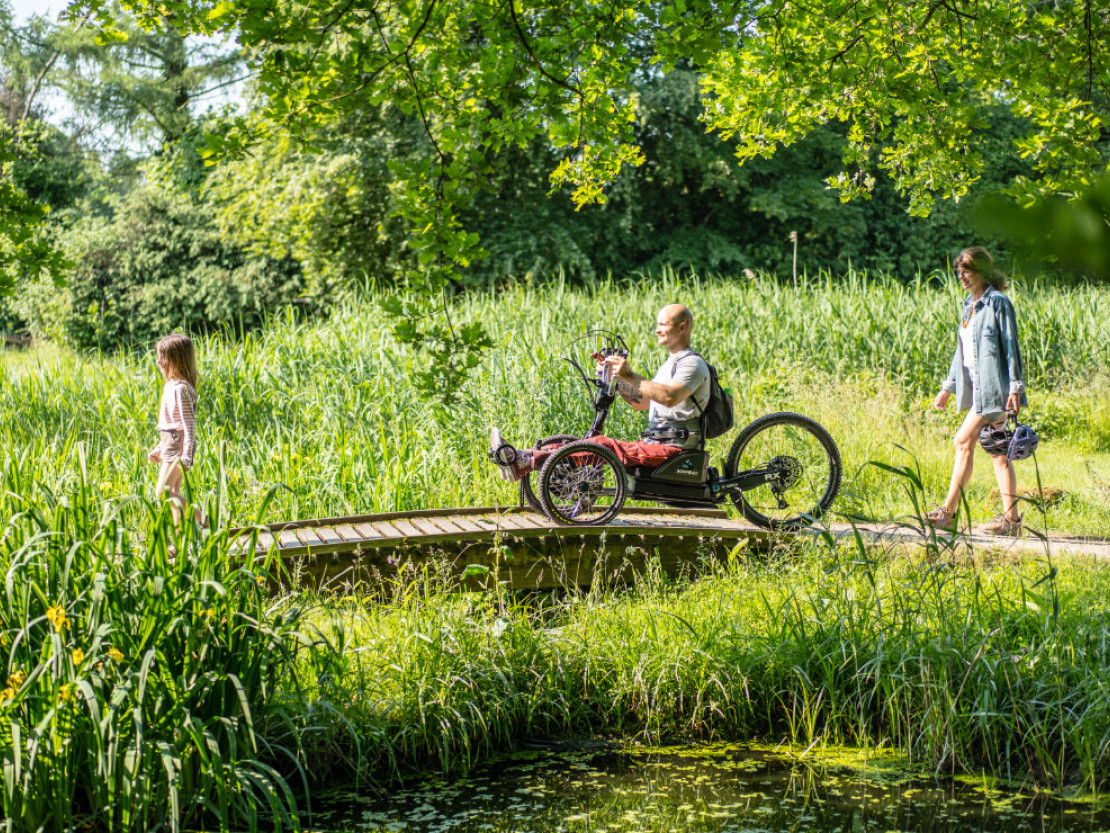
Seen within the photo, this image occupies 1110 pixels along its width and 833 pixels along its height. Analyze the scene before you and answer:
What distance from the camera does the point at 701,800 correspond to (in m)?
3.88

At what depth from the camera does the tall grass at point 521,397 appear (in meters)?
7.44

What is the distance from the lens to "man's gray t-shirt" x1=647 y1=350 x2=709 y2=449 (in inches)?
233

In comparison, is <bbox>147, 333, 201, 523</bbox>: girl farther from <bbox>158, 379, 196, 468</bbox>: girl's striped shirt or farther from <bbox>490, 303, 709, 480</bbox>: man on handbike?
<bbox>490, 303, 709, 480</bbox>: man on handbike

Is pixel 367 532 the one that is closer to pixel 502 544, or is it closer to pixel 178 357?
pixel 502 544

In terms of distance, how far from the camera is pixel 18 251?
4.98 metres

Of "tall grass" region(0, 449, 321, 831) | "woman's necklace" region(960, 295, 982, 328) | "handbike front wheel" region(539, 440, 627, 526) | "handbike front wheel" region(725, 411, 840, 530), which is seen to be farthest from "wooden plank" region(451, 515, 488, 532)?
"woman's necklace" region(960, 295, 982, 328)

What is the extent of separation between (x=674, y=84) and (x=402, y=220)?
5.67m

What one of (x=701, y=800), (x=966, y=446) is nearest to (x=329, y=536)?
(x=701, y=800)

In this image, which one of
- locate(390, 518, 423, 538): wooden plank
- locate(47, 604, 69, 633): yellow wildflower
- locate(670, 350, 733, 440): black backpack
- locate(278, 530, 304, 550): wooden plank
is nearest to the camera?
locate(47, 604, 69, 633): yellow wildflower

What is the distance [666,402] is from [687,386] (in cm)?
15

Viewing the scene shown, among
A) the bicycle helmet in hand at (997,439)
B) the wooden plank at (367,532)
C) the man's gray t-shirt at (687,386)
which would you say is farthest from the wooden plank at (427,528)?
the bicycle helmet in hand at (997,439)

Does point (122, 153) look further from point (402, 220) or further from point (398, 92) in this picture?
point (398, 92)

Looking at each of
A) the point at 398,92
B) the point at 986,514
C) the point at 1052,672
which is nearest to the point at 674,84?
the point at 986,514

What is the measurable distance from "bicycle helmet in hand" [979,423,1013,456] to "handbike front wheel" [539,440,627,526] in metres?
2.21
